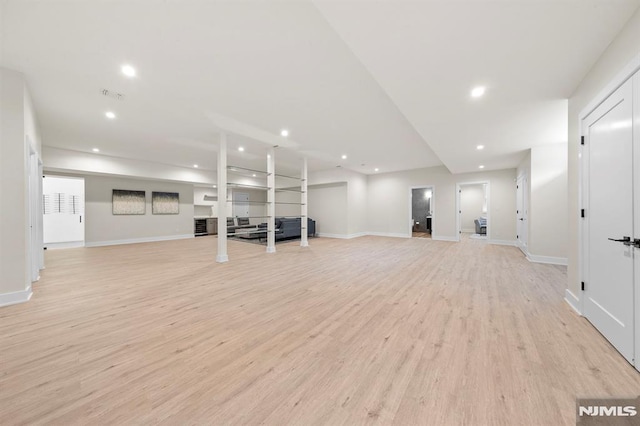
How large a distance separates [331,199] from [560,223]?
6.85 m

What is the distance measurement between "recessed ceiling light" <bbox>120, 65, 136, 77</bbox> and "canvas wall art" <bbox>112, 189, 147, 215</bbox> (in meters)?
6.85

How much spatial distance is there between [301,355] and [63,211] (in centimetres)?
1030

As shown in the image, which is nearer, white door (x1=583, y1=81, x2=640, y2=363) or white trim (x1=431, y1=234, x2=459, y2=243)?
white door (x1=583, y1=81, x2=640, y2=363)

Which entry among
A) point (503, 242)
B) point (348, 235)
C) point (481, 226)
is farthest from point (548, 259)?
point (348, 235)

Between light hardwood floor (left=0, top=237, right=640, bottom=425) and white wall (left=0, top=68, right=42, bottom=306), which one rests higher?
Result: white wall (left=0, top=68, right=42, bottom=306)

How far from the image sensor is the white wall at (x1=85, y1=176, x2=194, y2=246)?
740cm

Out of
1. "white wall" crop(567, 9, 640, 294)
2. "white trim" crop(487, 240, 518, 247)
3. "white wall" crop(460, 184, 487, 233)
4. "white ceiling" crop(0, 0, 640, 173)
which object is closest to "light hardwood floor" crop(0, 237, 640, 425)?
"white wall" crop(567, 9, 640, 294)

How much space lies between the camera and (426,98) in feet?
9.81

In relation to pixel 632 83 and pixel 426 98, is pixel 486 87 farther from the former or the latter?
pixel 632 83

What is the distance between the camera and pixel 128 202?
8.09 meters

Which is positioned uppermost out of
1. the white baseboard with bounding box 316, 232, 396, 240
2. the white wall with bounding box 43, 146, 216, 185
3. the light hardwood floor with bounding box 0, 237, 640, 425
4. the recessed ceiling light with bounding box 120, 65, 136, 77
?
the recessed ceiling light with bounding box 120, 65, 136, 77

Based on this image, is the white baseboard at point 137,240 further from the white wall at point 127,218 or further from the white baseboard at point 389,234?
the white baseboard at point 389,234

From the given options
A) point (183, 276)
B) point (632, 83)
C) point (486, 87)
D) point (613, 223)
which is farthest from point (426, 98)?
point (183, 276)

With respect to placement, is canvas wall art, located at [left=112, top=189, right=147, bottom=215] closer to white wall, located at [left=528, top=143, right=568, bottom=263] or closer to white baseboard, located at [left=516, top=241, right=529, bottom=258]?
white wall, located at [left=528, top=143, right=568, bottom=263]
